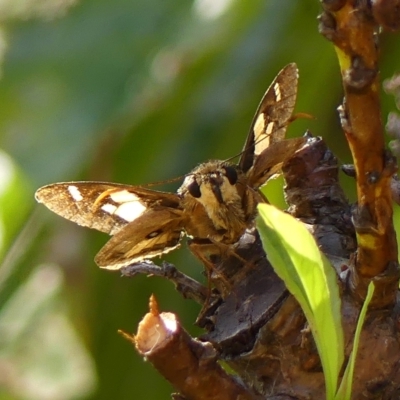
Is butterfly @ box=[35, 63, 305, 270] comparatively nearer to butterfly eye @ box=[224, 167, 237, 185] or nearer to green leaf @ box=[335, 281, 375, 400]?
butterfly eye @ box=[224, 167, 237, 185]

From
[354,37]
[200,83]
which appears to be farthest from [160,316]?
[200,83]

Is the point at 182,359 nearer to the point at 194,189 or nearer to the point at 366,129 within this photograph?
the point at 366,129

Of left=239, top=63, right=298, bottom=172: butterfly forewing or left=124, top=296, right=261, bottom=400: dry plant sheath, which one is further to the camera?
left=239, top=63, right=298, bottom=172: butterfly forewing

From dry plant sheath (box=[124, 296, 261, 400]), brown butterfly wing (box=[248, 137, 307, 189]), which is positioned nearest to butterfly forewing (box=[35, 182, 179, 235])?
brown butterfly wing (box=[248, 137, 307, 189])

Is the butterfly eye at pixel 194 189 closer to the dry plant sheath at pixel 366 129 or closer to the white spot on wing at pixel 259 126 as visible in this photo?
the white spot on wing at pixel 259 126

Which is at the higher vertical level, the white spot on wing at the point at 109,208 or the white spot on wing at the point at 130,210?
the white spot on wing at the point at 109,208

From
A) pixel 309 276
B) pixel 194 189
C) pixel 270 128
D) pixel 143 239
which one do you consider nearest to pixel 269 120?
pixel 270 128

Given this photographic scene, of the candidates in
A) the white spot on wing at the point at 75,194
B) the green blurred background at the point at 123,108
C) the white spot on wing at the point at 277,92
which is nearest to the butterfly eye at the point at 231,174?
the white spot on wing at the point at 277,92

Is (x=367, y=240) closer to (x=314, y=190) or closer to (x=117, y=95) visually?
(x=314, y=190)
